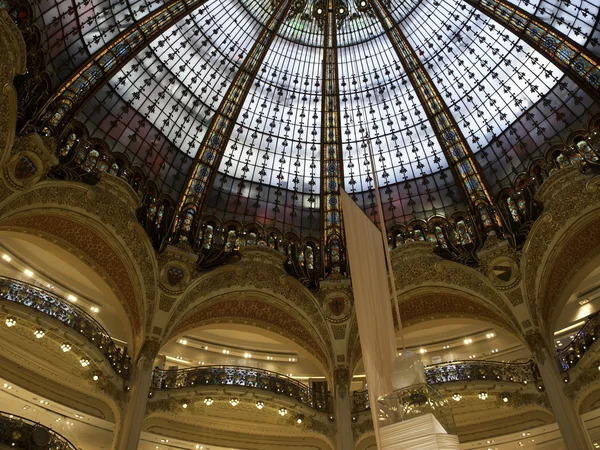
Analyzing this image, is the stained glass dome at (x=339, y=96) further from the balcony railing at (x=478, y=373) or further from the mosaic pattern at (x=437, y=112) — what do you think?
the balcony railing at (x=478, y=373)

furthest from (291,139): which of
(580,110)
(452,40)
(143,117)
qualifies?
(580,110)

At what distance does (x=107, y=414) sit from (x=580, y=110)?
1832 cm

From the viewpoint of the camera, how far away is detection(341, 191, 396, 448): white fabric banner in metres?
7.10

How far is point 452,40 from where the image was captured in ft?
63.6

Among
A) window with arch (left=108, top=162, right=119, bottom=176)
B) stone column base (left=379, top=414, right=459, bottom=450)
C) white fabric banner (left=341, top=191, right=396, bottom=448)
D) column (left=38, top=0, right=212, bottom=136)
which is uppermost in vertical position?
column (left=38, top=0, right=212, bottom=136)

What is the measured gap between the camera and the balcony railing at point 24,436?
1222 centimetres

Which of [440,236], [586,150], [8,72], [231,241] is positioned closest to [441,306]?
[440,236]

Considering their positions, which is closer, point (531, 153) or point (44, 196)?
point (44, 196)

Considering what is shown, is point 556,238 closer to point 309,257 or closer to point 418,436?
point 309,257

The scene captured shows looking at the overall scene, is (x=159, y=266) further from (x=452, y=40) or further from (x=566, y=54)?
(x=566, y=54)

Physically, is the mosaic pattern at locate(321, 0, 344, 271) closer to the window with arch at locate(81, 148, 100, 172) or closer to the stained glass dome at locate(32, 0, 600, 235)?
the stained glass dome at locate(32, 0, 600, 235)

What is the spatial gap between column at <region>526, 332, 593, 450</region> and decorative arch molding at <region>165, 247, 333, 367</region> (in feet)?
21.0

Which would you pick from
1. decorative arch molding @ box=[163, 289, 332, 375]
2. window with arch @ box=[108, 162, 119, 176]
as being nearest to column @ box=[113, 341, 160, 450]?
decorative arch molding @ box=[163, 289, 332, 375]

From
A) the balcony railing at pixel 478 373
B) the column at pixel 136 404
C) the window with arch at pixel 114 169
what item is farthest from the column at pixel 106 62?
the balcony railing at pixel 478 373
